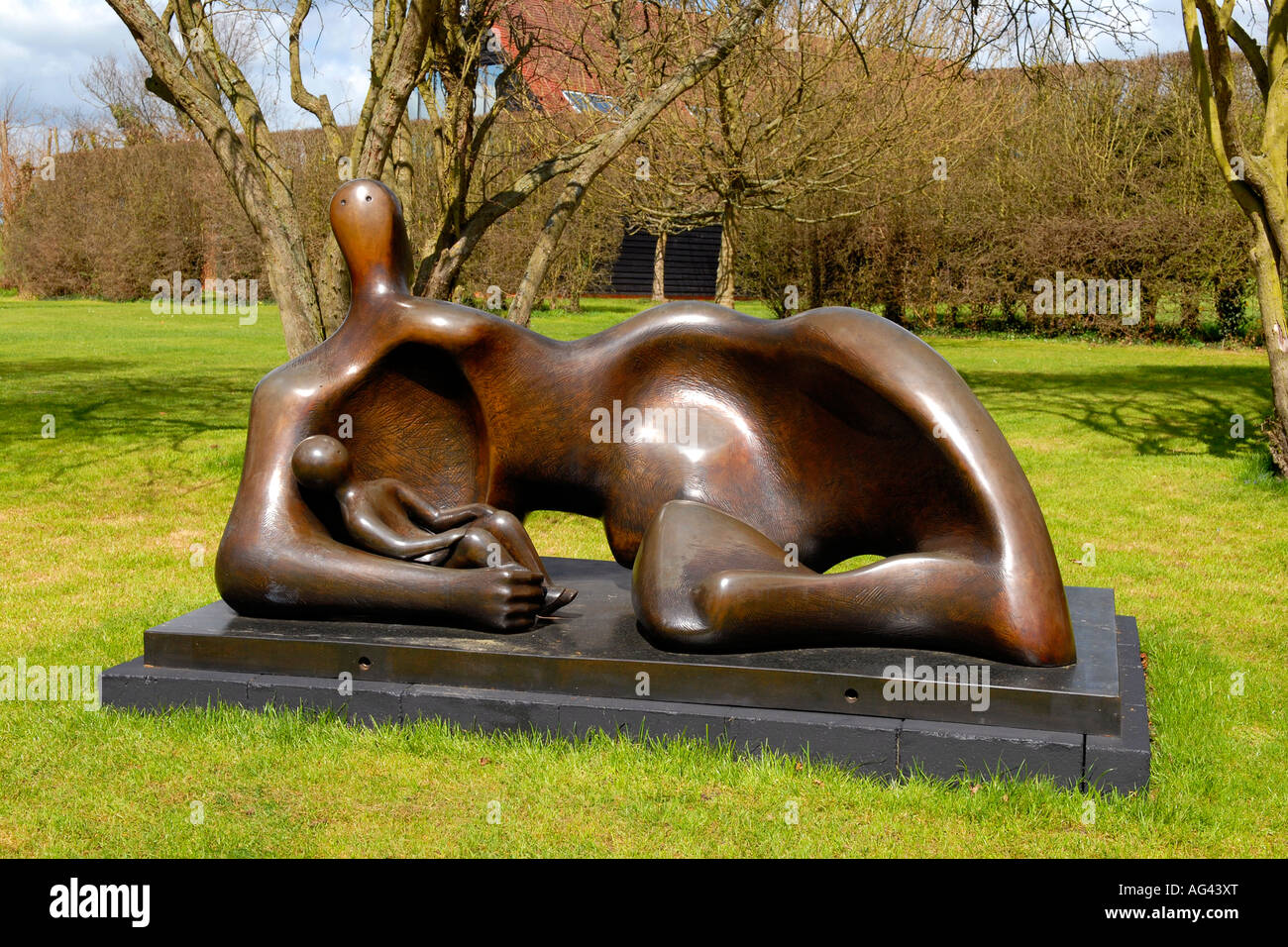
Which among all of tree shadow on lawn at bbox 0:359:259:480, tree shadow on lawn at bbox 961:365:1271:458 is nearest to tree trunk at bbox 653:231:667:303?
tree shadow on lawn at bbox 961:365:1271:458

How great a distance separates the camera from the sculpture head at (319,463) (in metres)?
4.53

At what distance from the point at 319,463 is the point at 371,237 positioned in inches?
40.0

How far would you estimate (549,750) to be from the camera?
4184 millimetres

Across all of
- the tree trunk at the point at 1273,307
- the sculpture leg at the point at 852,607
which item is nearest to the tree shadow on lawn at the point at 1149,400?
the tree trunk at the point at 1273,307

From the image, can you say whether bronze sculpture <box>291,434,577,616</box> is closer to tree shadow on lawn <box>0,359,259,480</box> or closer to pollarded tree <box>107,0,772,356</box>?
pollarded tree <box>107,0,772,356</box>

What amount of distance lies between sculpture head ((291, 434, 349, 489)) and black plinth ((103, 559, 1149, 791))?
583 millimetres

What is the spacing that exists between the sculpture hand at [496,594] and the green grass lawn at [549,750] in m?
0.44

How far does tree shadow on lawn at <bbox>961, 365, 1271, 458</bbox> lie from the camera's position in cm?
1238

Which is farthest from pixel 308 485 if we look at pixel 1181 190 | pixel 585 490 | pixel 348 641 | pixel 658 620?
pixel 1181 190

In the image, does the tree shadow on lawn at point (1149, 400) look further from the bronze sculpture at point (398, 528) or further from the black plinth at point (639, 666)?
the bronze sculpture at point (398, 528)

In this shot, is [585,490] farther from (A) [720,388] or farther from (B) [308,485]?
(B) [308,485]

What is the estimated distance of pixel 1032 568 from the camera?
13.0 ft

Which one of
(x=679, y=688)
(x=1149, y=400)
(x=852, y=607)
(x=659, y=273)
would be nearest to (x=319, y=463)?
(x=679, y=688)

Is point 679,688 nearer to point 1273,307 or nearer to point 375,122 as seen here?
point 375,122
